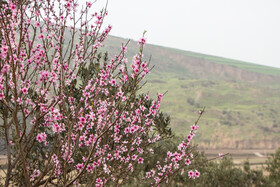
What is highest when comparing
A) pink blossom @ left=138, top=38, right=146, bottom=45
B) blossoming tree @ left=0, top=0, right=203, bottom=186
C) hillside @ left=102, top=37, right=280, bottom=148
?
pink blossom @ left=138, top=38, right=146, bottom=45

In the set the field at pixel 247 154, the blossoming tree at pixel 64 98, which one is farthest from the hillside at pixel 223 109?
the blossoming tree at pixel 64 98

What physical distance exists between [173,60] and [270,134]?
118 meters

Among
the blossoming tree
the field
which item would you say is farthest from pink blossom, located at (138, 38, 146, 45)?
the field

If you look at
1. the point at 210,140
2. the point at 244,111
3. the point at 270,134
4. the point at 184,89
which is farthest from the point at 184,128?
the point at 184,89

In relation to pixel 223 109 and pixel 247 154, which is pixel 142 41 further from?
pixel 223 109

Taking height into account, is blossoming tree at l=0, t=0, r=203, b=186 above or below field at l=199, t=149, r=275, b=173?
above

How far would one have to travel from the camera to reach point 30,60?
5.14 metres

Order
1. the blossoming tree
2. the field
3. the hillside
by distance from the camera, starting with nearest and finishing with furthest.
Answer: the blossoming tree, the field, the hillside

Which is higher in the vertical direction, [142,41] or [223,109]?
[142,41]

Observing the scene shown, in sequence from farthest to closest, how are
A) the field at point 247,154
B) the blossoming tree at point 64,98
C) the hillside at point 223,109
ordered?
the hillside at point 223,109
the field at point 247,154
the blossoming tree at point 64,98

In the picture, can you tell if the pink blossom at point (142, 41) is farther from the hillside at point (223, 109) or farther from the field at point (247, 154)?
the hillside at point (223, 109)

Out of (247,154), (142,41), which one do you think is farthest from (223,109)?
(142,41)

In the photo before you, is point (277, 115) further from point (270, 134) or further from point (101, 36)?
point (101, 36)

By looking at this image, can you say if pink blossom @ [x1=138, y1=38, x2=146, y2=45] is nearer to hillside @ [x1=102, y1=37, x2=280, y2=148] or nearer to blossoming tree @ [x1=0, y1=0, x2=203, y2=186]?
blossoming tree @ [x1=0, y1=0, x2=203, y2=186]
